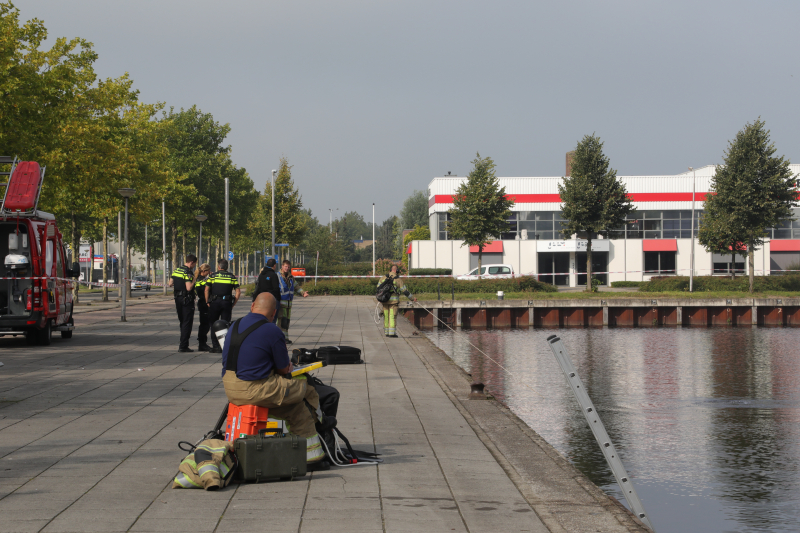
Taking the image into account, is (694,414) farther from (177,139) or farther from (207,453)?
(177,139)

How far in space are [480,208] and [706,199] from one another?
562 inches

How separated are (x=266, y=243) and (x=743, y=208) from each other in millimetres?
35290

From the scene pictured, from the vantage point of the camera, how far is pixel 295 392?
5.89 m

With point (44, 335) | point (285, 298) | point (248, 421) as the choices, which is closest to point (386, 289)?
point (285, 298)

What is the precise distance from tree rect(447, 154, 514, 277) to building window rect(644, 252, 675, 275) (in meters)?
16.8

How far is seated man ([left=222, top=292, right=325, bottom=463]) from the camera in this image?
5.80 meters

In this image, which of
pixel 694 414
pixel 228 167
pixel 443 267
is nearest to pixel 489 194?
pixel 443 267

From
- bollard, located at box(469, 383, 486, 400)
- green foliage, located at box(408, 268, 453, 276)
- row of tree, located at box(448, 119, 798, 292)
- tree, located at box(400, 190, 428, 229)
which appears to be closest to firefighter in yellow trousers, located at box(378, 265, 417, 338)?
bollard, located at box(469, 383, 486, 400)

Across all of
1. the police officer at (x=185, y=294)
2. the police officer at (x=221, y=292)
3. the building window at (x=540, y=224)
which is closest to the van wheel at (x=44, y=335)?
the police officer at (x=185, y=294)

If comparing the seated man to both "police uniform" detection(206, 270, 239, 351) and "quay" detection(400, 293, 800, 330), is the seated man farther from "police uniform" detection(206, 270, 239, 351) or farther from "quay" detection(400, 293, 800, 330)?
"quay" detection(400, 293, 800, 330)

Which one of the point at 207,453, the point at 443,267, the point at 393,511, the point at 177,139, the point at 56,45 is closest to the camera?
the point at 393,511

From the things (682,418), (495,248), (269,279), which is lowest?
(682,418)

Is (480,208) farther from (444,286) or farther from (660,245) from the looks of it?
(660,245)

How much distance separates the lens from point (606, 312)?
35656 millimetres
